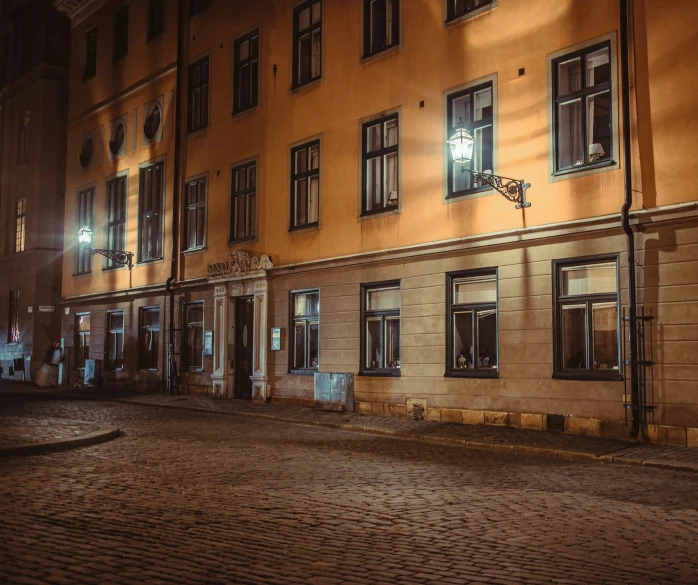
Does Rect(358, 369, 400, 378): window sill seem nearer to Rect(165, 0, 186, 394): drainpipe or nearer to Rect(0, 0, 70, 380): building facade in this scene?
Rect(165, 0, 186, 394): drainpipe

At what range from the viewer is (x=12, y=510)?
778cm

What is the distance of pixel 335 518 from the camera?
763 centimetres

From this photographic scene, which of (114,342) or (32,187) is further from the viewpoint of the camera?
(32,187)

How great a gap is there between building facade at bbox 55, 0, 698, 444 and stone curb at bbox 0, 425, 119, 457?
668cm

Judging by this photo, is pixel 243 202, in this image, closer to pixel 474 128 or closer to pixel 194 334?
pixel 194 334

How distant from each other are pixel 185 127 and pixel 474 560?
74.0 feet

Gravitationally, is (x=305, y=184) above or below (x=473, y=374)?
above

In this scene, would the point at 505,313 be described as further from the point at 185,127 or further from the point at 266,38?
the point at 185,127

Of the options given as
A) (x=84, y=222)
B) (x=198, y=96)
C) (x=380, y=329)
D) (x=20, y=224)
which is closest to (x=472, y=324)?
(x=380, y=329)

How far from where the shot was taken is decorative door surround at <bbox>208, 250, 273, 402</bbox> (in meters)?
22.2

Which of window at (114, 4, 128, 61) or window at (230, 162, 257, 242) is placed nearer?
window at (230, 162, 257, 242)

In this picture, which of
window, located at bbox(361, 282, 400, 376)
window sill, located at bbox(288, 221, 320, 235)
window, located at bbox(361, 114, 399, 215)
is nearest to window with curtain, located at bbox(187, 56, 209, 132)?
window sill, located at bbox(288, 221, 320, 235)

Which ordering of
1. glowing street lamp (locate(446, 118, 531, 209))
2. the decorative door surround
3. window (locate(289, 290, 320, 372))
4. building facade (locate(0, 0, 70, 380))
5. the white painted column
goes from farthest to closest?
building facade (locate(0, 0, 70, 380)) → the white painted column → the decorative door surround → window (locate(289, 290, 320, 372)) → glowing street lamp (locate(446, 118, 531, 209))

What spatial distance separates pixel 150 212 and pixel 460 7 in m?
14.2
